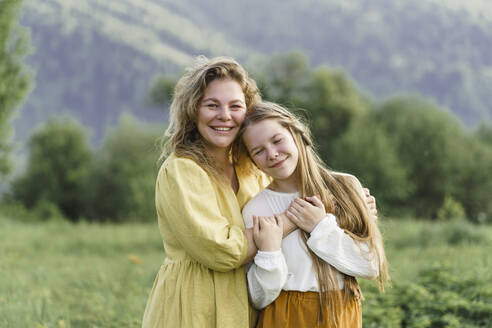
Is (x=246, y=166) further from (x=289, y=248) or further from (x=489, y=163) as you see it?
(x=489, y=163)

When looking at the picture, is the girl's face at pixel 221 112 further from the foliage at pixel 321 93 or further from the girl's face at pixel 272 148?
the foliage at pixel 321 93

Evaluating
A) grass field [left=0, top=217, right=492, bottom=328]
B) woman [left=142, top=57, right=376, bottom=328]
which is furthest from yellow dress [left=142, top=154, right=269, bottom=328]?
grass field [left=0, top=217, right=492, bottom=328]

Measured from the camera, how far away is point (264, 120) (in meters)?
2.63

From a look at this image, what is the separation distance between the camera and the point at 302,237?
2.55 meters

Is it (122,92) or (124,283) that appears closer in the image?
(124,283)

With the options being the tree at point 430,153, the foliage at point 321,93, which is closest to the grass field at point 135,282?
the foliage at point 321,93

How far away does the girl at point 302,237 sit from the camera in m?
2.45

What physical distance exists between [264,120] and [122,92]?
90.4 metres

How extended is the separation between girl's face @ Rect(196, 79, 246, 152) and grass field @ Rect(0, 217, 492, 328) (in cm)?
117

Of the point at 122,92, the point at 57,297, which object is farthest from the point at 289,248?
the point at 122,92

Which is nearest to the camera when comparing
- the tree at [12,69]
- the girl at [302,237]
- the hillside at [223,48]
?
the girl at [302,237]

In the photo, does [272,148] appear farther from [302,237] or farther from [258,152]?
[302,237]

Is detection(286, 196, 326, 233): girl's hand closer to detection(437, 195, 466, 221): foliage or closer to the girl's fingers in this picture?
the girl's fingers

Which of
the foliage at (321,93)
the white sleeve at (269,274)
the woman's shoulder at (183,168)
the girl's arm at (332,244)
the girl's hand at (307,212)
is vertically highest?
the foliage at (321,93)
